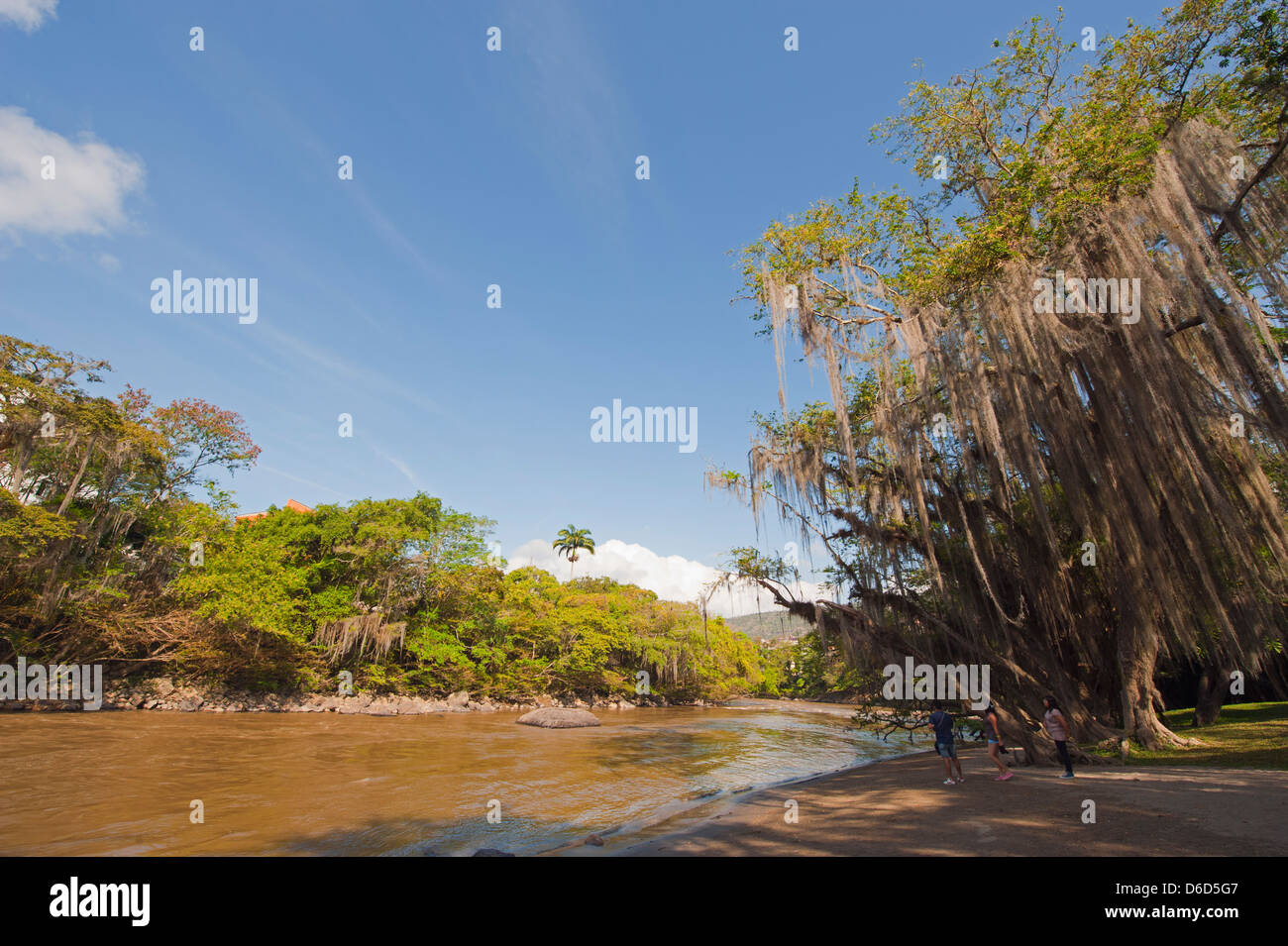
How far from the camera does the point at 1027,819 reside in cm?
726

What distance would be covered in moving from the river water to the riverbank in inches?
93.8

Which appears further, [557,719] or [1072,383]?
[557,719]

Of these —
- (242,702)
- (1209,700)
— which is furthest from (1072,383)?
(242,702)

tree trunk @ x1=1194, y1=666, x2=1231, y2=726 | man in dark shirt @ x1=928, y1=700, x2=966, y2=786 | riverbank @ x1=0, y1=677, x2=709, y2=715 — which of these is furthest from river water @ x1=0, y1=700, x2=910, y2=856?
tree trunk @ x1=1194, y1=666, x2=1231, y2=726

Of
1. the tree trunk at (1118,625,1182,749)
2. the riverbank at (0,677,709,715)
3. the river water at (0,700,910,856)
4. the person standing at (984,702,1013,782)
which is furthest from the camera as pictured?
the riverbank at (0,677,709,715)

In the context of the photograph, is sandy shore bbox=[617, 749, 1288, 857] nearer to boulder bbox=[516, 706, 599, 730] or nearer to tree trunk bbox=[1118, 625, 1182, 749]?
tree trunk bbox=[1118, 625, 1182, 749]

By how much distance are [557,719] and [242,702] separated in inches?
685

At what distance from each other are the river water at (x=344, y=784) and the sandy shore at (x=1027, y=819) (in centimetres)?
194

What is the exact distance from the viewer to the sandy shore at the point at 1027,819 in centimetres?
595

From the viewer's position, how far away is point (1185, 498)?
32.9ft

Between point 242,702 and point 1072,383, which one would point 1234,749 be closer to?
point 1072,383

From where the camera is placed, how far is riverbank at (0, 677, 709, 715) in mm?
25188

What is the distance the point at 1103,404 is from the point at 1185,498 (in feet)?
7.43
